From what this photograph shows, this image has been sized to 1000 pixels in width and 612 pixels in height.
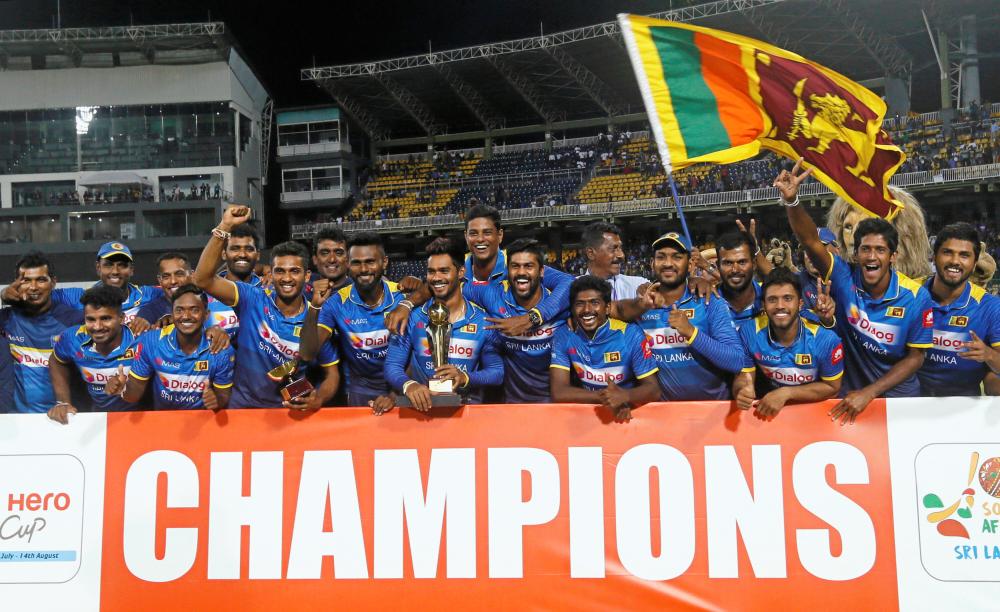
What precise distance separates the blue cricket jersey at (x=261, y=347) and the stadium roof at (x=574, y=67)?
31.8m

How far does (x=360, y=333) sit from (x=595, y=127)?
40.0 m

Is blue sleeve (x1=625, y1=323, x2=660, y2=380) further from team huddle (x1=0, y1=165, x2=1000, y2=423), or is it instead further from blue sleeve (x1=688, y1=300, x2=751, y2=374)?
blue sleeve (x1=688, y1=300, x2=751, y2=374)

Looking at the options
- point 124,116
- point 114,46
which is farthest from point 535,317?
point 114,46

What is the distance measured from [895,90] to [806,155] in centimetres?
3465

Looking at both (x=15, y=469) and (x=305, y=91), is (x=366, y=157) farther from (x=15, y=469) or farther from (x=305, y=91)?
(x=15, y=469)

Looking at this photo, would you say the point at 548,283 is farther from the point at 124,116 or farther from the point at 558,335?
the point at 124,116

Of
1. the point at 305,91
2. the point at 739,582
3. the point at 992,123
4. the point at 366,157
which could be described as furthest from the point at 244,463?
the point at 305,91

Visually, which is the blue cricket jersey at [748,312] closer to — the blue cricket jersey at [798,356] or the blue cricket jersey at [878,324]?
the blue cricket jersey at [798,356]

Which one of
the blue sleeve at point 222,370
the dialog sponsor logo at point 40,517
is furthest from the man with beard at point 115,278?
the dialog sponsor logo at point 40,517

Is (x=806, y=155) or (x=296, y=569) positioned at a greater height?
(x=806, y=155)

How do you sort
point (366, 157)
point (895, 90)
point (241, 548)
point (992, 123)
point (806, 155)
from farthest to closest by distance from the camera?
point (366, 157) < point (895, 90) < point (992, 123) < point (806, 155) < point (241, 548)

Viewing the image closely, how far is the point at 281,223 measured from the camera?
49438 mm

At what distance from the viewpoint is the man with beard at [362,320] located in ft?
17.4

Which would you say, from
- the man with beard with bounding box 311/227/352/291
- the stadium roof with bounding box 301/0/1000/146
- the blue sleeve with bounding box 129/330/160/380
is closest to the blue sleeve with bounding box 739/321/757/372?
the man with beard with bounding box 311/227/352/291
